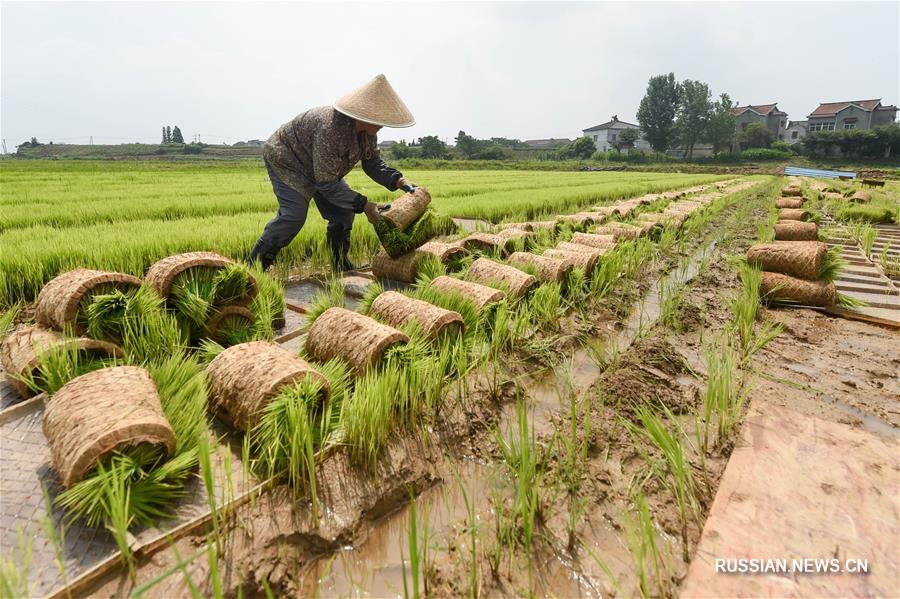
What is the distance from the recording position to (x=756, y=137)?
46.6m

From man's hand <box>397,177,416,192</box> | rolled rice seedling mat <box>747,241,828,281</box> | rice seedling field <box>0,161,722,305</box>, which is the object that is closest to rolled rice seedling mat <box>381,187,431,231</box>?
man's hand <box>397,177,416,192</box>

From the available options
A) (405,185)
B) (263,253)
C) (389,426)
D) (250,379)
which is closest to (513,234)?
(405,185)

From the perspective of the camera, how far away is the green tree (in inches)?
1825

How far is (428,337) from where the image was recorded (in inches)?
84.6

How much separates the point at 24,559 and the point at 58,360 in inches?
33.7

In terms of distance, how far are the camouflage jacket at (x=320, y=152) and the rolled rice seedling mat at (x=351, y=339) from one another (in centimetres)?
144

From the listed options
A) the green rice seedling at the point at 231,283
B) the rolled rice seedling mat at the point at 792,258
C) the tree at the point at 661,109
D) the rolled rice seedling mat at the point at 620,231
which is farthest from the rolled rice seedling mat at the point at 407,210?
the tree at the point at 661,109

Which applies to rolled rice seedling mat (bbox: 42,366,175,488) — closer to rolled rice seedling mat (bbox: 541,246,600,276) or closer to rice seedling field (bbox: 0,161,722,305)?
rice seedling field (bbox: 0,161,722,305)

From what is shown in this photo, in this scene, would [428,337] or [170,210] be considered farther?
[170,210]

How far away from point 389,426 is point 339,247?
2590 mm

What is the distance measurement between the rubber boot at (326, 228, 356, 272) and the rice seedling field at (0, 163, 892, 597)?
2.88 ft

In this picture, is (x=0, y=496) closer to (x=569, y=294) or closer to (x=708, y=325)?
(x=569, y=294)

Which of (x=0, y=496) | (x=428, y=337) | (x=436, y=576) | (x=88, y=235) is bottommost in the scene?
(x=436, y=576)

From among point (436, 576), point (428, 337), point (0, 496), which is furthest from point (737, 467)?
point (0, 496)
